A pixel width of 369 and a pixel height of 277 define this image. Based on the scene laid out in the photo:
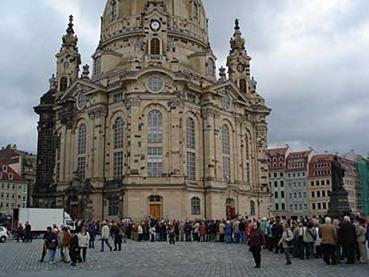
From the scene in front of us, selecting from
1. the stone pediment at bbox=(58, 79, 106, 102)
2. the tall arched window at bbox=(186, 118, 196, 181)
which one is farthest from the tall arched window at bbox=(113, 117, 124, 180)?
the tall arched window at bbox=(186, 118, 196, 181)

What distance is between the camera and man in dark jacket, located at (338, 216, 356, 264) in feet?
62.4

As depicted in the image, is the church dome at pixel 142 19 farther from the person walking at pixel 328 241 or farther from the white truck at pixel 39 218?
the person walking at pixel 328 241

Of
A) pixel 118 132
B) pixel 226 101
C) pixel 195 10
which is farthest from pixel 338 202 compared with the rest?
pixel 195 10

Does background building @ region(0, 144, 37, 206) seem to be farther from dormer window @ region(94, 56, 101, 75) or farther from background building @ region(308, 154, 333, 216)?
background building @ region(308, 154, 333, 216)

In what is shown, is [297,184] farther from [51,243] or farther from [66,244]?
[51,243]

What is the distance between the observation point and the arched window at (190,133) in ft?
177

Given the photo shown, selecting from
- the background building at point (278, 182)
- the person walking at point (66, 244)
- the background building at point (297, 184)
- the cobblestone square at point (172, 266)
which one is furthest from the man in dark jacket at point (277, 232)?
the background building at point (278, 182)

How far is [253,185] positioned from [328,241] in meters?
44.9

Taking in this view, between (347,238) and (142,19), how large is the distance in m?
47.3

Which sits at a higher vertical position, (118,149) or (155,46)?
(155,46)

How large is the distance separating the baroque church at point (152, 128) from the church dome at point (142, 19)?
165mm

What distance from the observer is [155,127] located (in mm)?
52125

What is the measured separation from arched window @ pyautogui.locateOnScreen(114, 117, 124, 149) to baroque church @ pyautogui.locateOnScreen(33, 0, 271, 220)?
0.12 metres

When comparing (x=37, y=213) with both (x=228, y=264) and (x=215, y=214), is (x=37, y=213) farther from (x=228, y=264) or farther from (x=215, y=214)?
(x=228, y=264)
